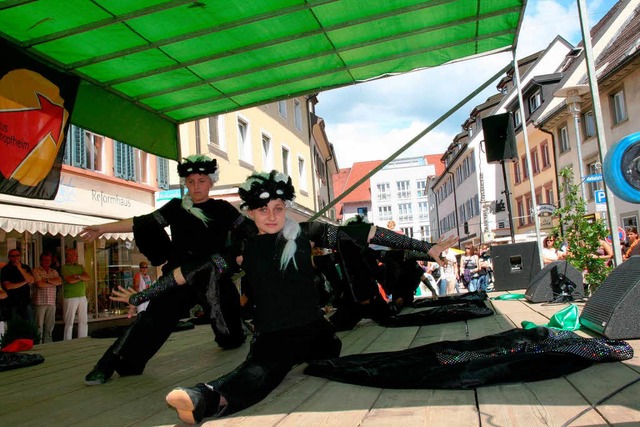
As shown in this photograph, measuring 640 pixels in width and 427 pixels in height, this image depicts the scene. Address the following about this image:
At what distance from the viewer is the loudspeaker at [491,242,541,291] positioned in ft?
38.4

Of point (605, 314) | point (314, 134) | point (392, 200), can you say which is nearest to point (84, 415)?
point (605, 314)

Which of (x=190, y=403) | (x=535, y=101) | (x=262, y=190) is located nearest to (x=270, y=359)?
(x=190, y=403)

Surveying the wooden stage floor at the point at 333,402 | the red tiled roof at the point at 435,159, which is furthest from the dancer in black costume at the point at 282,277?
the red tiled roof at the point at 435,159

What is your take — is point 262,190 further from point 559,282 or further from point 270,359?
point 559,282

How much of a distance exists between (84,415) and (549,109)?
32037mm

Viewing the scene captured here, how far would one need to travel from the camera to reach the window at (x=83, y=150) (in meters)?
13.0

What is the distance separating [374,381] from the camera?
3.16 metres

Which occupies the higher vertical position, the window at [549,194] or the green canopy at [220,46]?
the window at [549,194]

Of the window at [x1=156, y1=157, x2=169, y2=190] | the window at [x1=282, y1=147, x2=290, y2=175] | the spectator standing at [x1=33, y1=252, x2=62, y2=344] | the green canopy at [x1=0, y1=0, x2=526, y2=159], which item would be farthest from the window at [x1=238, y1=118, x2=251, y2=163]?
the green canopy at [x1=0, y1=0, x2=526, y2=159]

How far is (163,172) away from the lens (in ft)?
53.7

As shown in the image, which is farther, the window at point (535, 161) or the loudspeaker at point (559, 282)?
the window at point (535, 161)

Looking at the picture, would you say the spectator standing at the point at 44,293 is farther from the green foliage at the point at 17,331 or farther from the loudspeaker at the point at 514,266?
the loudspeaker at the point at 514,266

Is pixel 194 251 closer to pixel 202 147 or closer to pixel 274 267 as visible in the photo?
pixel 274 267

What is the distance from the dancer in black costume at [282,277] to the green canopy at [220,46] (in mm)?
2233
